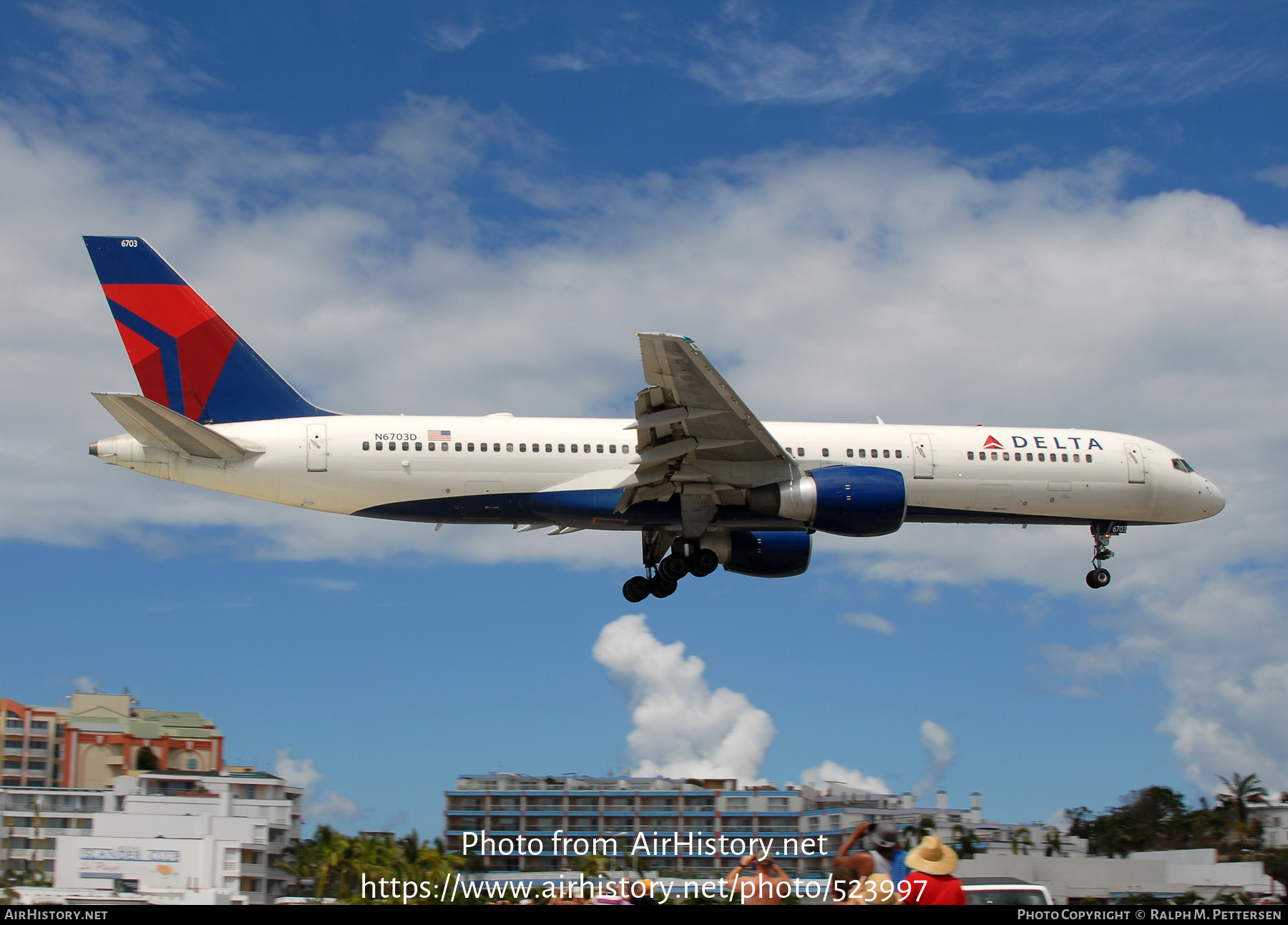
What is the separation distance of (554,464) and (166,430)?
7.95m

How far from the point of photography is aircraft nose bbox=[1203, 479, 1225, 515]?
30.8 meters

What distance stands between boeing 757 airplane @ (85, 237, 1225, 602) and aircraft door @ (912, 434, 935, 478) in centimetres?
3

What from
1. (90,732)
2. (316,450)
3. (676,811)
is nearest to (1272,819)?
(676,811)

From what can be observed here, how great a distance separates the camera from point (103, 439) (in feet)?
81.6

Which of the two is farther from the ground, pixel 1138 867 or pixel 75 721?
pixel 75 721

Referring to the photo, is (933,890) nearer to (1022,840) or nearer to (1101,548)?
(1101,548)

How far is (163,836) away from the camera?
34.8 metres

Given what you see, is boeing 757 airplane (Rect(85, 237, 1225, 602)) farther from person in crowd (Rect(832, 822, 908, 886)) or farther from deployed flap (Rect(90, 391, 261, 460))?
person in crowd (Rect(832, 822, 908, 886))

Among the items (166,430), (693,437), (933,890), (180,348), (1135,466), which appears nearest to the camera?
(933,890)

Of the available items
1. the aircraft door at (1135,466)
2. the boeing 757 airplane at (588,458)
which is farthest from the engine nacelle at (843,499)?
the aircraft door at (1135,466)

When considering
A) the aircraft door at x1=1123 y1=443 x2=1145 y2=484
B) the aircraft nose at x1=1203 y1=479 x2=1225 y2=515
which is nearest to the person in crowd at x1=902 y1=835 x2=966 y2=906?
the aircraft door at x1=1123 y1=443 x2=1145 y2=484
